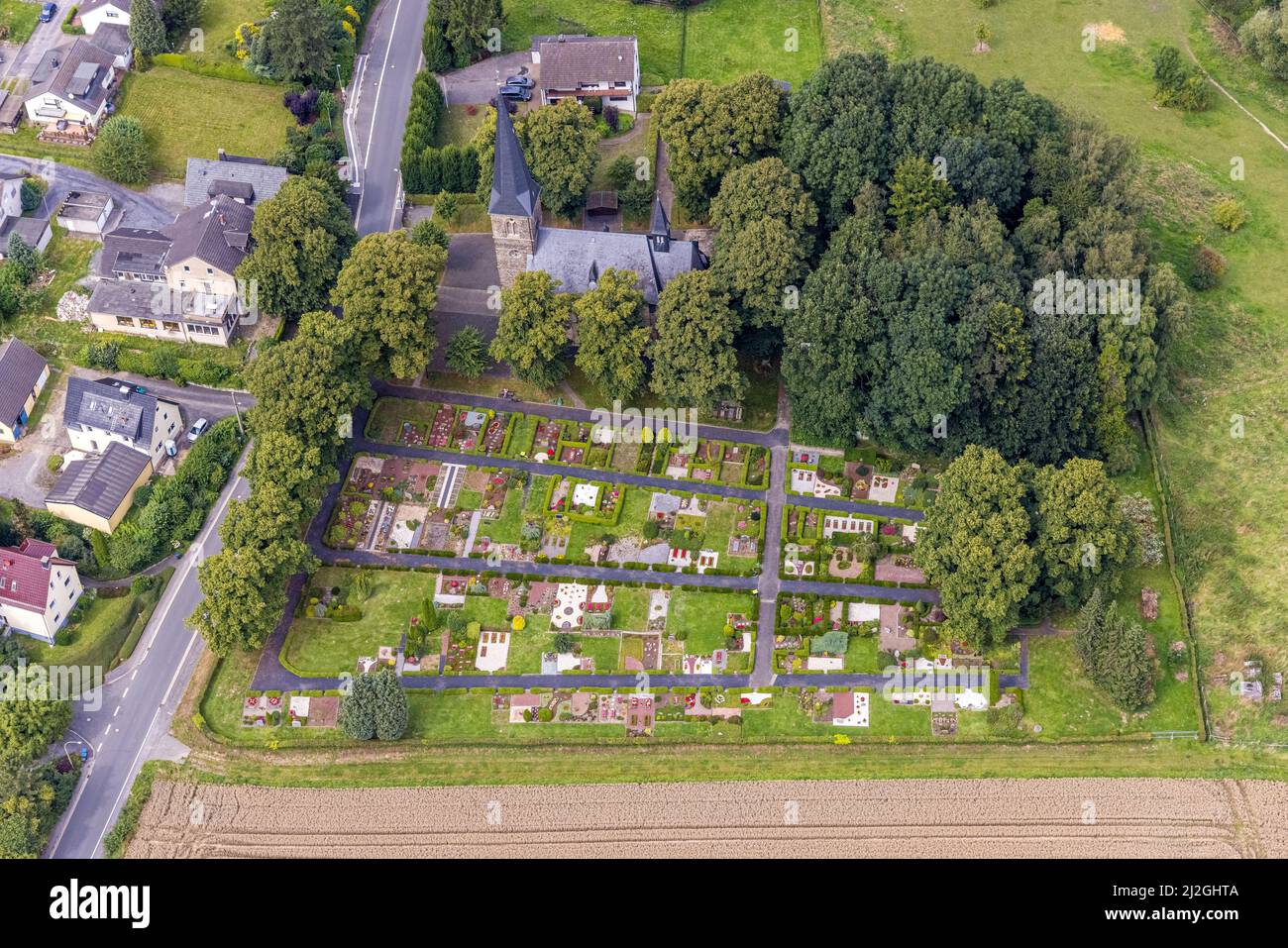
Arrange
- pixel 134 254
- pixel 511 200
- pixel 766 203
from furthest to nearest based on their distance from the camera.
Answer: pixel 134 254
pixel 766 203
pixel 511 200

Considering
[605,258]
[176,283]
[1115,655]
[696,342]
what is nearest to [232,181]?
[176,283]

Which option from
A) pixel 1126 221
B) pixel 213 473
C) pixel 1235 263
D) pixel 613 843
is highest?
pixel 1126 221

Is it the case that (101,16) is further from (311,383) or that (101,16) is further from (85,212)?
(311,383)

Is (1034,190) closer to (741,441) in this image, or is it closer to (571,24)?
(741,441)

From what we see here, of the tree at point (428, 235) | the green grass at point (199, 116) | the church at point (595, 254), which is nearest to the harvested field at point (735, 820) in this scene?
the church at point (595, 254)

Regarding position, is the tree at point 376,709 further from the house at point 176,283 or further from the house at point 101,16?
the house at point 101,16

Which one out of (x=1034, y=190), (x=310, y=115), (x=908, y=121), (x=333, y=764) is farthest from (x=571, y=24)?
(x=333, y=764)
